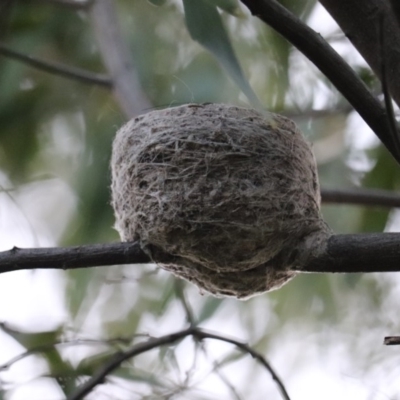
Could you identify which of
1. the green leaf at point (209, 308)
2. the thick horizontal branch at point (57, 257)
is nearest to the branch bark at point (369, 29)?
the thick horizontal branch at point (57, 257)

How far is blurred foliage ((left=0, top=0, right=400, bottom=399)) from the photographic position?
8.99ft

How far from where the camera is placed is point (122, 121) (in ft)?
9.15

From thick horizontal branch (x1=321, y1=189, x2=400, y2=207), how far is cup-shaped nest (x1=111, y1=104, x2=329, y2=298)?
469mm

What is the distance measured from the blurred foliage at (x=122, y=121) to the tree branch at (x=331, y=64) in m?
1.32

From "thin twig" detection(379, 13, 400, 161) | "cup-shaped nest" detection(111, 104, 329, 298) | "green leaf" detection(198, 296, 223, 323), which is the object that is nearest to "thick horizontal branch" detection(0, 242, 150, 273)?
"cup-shaped nest" detection(111, 104, 329, 298)

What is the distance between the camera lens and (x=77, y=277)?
2.73m

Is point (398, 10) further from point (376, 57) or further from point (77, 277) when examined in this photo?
point (77, 277)

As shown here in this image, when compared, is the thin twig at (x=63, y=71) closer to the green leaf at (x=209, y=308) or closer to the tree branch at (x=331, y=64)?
the green leaf at (x=209, y=308)

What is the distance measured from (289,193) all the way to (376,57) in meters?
0.31

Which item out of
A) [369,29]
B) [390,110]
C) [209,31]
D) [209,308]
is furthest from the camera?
[209,308]

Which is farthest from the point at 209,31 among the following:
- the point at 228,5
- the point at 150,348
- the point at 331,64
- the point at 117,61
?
the point at 117,61

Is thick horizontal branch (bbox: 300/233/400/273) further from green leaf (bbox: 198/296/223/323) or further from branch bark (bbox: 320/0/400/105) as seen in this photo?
green leaf (bbox: 198/296/223/323)

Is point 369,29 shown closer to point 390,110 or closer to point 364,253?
point 390,110

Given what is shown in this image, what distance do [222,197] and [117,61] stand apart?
1426 mm
